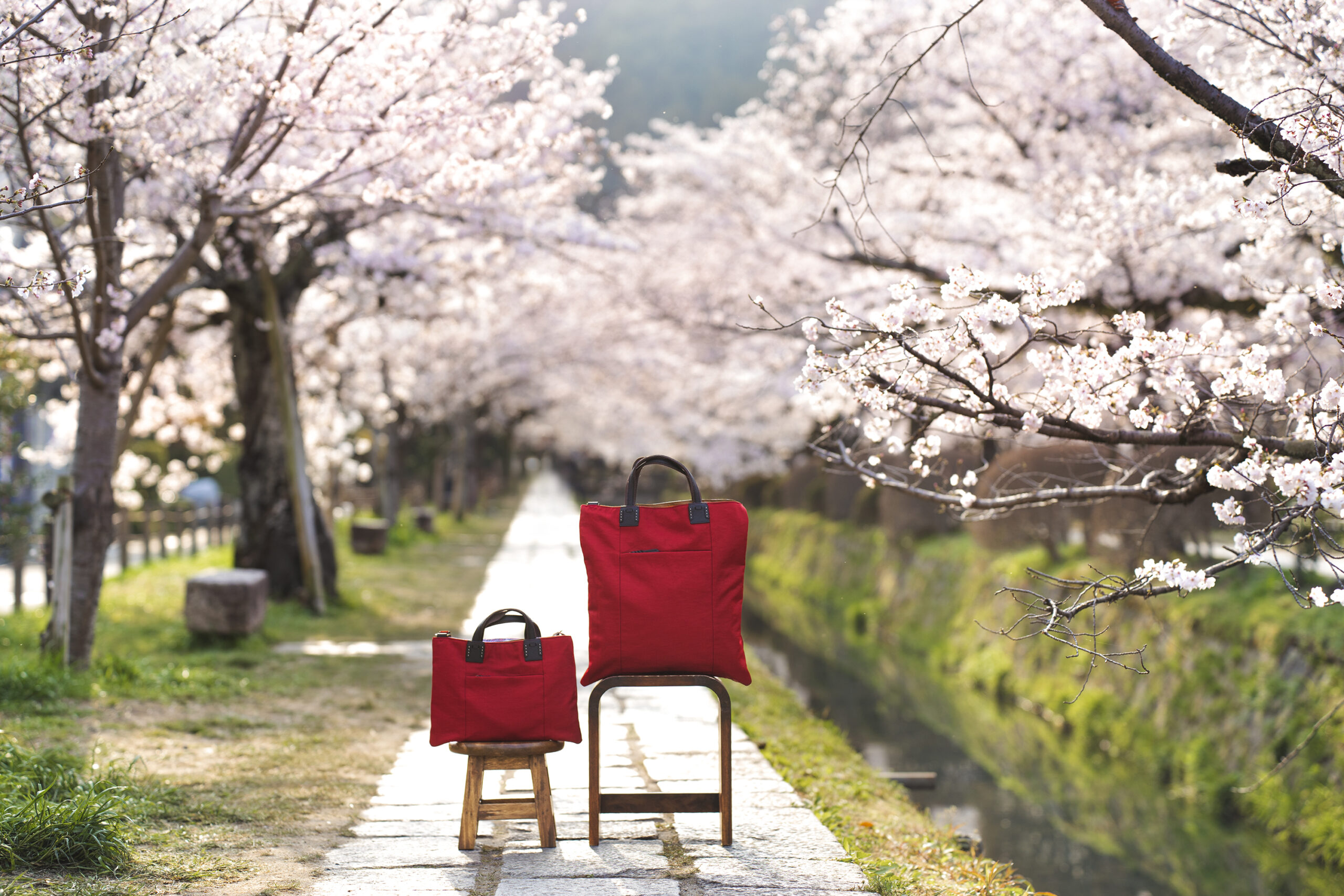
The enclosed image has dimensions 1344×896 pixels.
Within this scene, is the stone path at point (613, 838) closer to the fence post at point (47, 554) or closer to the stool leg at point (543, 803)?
the stool leg at point (543, 803)

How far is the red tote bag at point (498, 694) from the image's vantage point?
362 cm

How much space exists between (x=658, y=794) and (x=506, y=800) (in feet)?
1.70

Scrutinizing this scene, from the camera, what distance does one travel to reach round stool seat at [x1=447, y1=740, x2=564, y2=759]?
3607mm

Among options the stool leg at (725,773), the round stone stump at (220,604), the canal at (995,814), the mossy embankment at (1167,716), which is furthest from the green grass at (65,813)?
the round stone stump at (220,604)

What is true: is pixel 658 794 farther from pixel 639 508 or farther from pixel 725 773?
pixel 639 508

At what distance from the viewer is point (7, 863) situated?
346cm

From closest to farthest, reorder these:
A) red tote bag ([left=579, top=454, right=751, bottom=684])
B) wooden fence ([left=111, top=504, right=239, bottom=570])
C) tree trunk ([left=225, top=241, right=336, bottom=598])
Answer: red tote bag ([left=579, top=454, right=751, bottom=684]) < tree trunk ([left=225, top=241, right=336, bottom=598]) < wooden fence ([left=111, top=504, right=239, bottom=570])

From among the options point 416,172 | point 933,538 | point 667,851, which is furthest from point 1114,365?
point 933,538

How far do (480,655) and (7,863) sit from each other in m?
1.59

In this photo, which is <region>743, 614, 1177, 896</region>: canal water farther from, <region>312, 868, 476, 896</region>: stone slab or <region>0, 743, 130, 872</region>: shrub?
<region>0, 743, 130, 872</region>: shrub

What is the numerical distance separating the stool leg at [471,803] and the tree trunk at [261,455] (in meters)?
7.61

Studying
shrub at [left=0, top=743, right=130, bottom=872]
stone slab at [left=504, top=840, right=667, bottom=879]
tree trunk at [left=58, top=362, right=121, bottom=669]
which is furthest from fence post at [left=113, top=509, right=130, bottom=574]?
stone slab at [left=504, top=840, right=667, bottom=879]

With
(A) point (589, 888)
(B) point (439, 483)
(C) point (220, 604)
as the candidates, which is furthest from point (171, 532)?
(A) point (589, 888)

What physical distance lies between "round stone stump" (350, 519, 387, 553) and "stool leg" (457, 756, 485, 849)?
44.9ft
